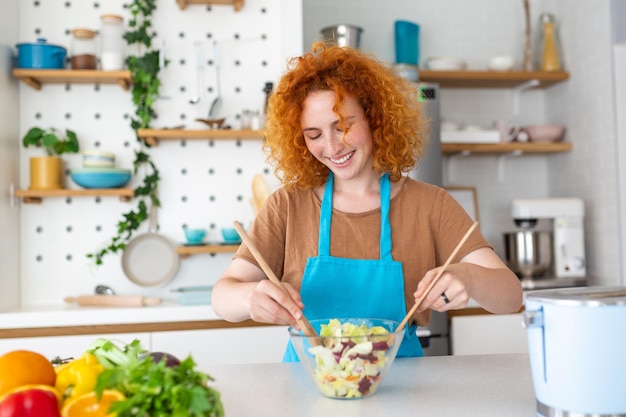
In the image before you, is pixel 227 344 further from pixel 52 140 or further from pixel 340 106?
pixel 340 106

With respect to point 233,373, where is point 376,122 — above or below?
above

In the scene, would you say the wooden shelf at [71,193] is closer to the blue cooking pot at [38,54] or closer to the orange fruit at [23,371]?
the blue cooking pot at [38,54]

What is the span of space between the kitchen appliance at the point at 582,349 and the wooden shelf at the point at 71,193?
2.38 meters

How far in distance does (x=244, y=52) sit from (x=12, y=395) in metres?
2.69

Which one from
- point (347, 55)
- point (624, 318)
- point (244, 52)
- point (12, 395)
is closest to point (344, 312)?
point (347, 55)

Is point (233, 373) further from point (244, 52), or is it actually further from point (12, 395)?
point (244, 52)

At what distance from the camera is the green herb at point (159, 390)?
788 mm

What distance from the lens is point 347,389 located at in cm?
114

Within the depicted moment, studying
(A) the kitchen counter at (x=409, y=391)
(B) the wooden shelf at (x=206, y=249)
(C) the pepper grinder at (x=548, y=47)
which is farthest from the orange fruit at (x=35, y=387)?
(C) the pepper grinder at (x=548, y=47)

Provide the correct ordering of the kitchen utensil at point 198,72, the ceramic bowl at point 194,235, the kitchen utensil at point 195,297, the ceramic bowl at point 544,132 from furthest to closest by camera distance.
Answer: the ceramic bowl at point 544,132 → the kitchen utensil at point 198,72 → the ceramic bowl at point 194,235 → the kitchen utensil at point 195,297

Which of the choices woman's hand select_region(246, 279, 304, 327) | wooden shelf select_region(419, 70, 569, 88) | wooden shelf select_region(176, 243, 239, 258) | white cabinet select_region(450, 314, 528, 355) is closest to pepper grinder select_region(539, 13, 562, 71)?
wooden shelf select_region(419, 70, 569, 88)

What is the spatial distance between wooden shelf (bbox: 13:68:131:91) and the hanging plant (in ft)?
0.29

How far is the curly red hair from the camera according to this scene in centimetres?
167

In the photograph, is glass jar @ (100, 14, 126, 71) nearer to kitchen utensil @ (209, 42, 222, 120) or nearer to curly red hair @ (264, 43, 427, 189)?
kitchen utensil @ (209, 42, 222, 120)
